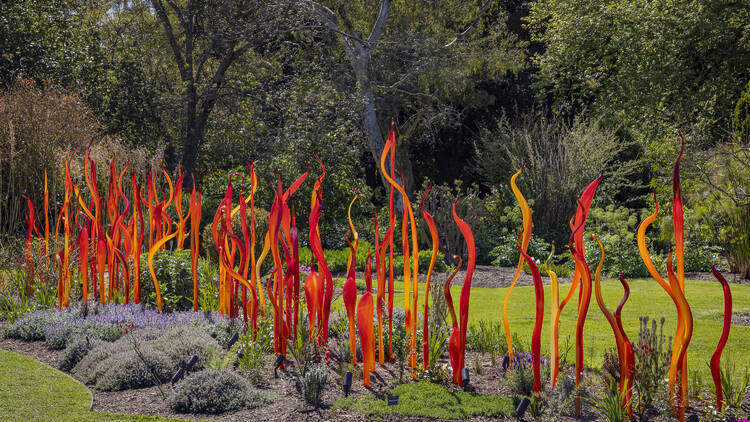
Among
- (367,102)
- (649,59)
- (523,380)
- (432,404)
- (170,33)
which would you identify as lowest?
(432,404)

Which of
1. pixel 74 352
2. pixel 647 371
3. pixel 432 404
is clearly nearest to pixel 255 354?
pixel 432 404

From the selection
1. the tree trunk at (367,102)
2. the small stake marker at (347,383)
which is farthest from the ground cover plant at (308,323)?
the tree trunk at (367,102)

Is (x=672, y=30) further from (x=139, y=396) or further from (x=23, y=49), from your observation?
(x=139, y=396)

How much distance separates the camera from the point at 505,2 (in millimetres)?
21406

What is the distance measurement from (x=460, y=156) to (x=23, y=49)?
12620 millimetres

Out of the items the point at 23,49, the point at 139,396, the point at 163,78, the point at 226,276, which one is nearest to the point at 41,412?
the point at 139,396

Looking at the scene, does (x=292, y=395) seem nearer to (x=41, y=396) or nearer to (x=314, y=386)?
(x=314, y=386)

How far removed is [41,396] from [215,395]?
1.21 metres

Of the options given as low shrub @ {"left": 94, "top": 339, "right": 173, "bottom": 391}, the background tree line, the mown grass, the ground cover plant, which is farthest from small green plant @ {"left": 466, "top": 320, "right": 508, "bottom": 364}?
→ the background tree line

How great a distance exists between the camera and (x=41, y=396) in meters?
3.97

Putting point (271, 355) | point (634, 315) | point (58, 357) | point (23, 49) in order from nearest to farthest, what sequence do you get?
point (271, 355) < point (58, 357) < point (634, 315) < point (23, 49)

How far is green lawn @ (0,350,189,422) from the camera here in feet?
11.8

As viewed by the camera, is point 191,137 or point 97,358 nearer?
point 97,358

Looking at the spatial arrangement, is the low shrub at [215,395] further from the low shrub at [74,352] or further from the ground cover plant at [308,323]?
the low shrub at [74,352]
